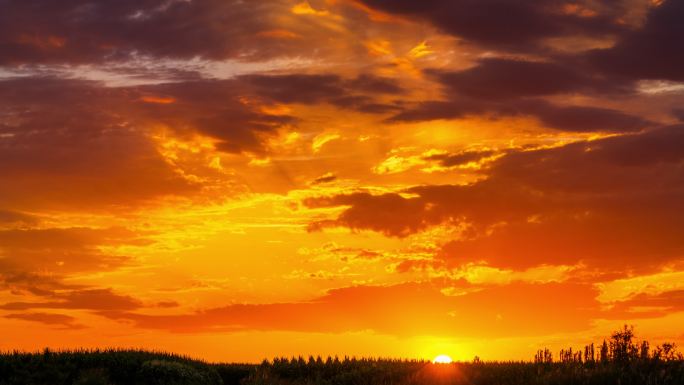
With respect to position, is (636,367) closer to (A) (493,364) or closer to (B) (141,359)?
(A) (493,364)

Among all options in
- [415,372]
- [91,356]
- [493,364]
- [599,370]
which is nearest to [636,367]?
[599,370]

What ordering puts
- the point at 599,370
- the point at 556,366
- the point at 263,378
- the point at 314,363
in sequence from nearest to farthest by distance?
the point at 599,370 → the point at 556,366 → the point at 263,378 → the point at 314,363

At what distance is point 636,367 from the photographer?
24891 mm

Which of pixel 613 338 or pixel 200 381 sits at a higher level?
pixel 613 338

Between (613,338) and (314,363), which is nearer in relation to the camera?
(613,338)

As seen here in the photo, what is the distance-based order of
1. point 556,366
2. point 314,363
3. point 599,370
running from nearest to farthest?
point 599,370 < point 556,366 < point 314,363

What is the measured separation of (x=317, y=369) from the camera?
30922 millimetres

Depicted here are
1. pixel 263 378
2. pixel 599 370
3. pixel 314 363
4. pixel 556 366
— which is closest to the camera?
pixel 599 370

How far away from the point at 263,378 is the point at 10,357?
31.2 ft

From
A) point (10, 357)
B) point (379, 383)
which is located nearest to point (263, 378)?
point (379, 383)

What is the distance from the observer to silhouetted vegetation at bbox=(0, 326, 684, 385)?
26031 millimetres

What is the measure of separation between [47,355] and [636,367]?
21.0 metres

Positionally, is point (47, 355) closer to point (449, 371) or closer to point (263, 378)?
point (263, 378)

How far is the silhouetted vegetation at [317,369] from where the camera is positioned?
85.4ft
